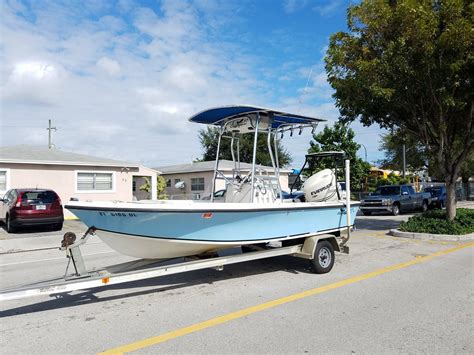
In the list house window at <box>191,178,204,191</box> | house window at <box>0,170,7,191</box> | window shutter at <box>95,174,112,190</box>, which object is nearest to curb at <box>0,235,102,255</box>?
house window at <box>0,170,7,191</box>

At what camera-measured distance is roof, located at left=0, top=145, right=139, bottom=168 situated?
1986 centimetres

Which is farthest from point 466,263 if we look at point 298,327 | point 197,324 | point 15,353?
point 15,353

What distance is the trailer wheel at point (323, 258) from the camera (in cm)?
736

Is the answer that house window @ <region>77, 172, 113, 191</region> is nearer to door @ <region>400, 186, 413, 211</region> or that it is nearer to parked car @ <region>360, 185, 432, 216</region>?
parked car @ <region>360, 185, 432, 216</region>

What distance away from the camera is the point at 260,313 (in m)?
5.25

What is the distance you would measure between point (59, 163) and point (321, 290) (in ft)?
59.3

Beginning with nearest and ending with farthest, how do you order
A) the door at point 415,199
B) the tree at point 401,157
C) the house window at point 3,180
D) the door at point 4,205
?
the door at point 4,205 → the house window at point 3,180 → the door at point 415,199 → the tree at point 401,157

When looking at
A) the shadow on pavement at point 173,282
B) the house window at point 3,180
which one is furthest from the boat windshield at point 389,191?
the house window at point 3,180

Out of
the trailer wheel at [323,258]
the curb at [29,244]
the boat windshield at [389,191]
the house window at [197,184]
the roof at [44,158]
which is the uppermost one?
the roof at [44,158]

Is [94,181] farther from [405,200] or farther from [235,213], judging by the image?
[405,200]

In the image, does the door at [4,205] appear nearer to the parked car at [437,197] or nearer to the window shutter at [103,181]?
the window shutter at [103,181]

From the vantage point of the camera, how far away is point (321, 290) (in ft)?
20.8

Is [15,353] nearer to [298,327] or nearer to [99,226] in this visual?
[99,226]

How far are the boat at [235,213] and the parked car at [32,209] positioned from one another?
9.25 meters
